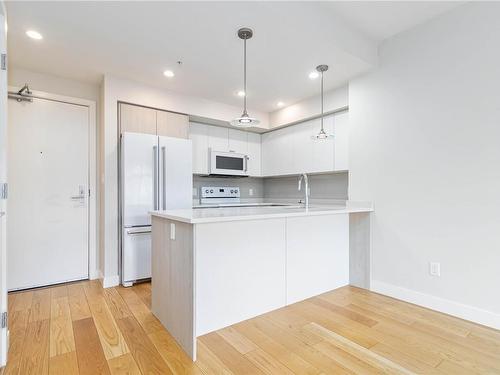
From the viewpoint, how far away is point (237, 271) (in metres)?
2.11

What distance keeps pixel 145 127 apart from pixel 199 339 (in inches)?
102

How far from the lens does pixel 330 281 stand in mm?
2873

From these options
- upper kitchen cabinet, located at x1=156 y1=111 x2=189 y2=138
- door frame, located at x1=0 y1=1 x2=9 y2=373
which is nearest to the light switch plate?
door frame, located at x1=0 y1=1 x2=9 y2=373

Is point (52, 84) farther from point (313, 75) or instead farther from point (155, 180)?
point (313, 75)

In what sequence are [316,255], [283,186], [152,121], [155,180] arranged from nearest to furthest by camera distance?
[316,255] → [155,180] → [152,121] → [283,186]

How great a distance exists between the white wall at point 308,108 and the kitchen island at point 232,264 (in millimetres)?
1464

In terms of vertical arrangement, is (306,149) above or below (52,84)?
below

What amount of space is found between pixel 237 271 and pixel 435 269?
1.82m

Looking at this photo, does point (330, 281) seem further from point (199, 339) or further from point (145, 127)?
point (145, 127)

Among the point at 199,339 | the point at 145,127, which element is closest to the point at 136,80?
the point at 145,127

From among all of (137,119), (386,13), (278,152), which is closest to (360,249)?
(278,152)

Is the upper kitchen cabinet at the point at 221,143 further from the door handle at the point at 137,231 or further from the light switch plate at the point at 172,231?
the light switch plate at the point at 172,231

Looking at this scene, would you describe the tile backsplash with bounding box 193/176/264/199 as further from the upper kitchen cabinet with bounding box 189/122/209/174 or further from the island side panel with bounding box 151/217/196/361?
the island side panel with bounding box 151/217/196/361

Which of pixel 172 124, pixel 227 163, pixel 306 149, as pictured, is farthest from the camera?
pixel 227 163
